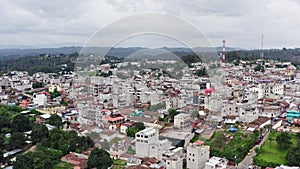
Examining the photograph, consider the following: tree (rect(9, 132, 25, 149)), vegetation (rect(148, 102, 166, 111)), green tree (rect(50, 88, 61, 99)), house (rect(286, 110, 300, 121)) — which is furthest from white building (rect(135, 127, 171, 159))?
green tree (rect(50, 88, 61, 99))

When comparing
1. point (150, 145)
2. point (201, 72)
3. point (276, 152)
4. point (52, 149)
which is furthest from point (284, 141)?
point (201, 72)

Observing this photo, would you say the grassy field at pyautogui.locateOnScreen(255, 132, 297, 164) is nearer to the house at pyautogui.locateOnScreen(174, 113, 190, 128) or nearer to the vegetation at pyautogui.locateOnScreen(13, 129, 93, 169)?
the house at pyautogui.locateOnScreen(174, 113, 190, 128)

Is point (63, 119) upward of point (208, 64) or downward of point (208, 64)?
downward

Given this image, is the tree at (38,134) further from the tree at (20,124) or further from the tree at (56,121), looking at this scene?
the tree at (56,121)

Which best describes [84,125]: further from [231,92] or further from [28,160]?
[231,92]

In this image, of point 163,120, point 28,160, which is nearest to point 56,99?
point 163,120

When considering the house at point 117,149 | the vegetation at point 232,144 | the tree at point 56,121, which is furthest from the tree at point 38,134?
the vegetation at point 232,144
